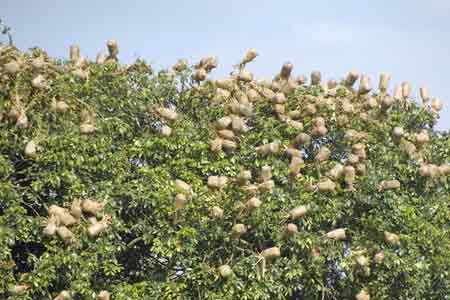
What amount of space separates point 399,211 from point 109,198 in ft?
9.93

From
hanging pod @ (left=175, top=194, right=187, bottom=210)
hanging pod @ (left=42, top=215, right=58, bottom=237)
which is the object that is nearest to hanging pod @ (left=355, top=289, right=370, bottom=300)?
hanging pod @ (left=175, top=194, right=187, bottom=210)

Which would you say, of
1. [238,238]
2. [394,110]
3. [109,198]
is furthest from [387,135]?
[109,198]

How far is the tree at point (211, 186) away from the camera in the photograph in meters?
10.8

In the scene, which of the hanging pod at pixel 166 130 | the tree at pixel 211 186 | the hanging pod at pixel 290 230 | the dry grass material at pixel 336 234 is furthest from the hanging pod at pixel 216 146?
the dry grass material at pixel 336 234

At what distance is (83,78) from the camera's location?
39.5 feet

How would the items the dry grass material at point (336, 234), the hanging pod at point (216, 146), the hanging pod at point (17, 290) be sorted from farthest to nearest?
the hanging pod at point (216, 146) < the dry grass material at point (336, 234) < the hanging pod at point (17, 290)

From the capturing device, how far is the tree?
10.8m

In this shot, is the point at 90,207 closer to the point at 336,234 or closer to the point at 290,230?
the point at 290,230

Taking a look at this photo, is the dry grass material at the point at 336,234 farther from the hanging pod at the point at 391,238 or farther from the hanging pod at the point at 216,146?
the hanging pod at the point at 216,146

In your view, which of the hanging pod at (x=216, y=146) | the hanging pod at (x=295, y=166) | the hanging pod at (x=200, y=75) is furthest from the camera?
the hanging pod at (x=200, y=75)

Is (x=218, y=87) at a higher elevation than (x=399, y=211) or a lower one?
higher

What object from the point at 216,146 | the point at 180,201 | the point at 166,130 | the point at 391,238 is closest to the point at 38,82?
the point at 166,130

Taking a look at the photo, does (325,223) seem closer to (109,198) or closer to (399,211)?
(399,211)

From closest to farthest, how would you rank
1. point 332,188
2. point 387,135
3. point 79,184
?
point 79,184, point 332,188, point 387,135
